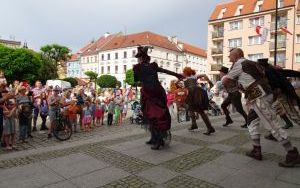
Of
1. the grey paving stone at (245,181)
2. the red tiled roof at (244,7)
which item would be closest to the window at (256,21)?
the red tiled roof at (244,7)

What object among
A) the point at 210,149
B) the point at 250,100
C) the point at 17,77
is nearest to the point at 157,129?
the point at 210,149

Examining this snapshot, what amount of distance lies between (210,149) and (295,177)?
7.16 feet

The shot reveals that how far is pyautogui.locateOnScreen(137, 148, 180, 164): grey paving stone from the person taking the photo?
577cm

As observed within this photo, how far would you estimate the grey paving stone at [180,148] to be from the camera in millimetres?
6484

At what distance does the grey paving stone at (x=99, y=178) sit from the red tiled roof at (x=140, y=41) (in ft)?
215

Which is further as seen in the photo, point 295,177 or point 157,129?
point 157,129

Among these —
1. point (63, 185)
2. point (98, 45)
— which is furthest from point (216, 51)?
point (63, 185)

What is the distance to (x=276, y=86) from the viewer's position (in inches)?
230

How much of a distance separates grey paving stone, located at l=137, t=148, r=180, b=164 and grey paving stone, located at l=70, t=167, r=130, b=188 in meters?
0.81

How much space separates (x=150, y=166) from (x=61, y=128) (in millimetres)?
4909

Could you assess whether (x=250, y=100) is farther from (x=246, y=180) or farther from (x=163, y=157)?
(x=163, y=157)

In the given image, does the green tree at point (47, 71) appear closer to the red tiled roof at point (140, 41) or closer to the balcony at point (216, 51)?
the red tiled roof at point (140, 41)

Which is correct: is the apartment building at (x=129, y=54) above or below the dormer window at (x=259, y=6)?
below

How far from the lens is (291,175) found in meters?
4.72
